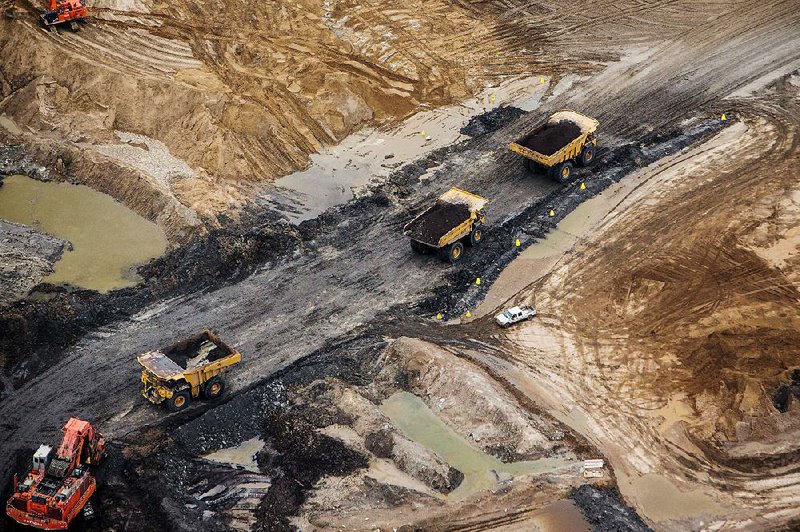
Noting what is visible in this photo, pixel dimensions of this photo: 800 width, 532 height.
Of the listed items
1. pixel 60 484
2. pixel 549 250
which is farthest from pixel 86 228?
pixel 549 250

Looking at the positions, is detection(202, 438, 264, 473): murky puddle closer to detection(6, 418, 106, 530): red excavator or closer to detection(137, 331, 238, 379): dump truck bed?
detection(137, 331, 238, 379): dump truck bed

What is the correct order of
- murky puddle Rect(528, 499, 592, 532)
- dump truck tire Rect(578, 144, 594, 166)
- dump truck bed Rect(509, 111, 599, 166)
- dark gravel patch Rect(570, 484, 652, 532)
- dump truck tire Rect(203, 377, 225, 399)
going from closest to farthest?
dark gravel patch Rect(570, 484, 652, 532)
murky puddle Rect(528, 499, 592, 532)
dump truck tire Rect(203, 377, 225, 399)
dump truck bed Rect(509, 111, 599, 166)
dump truck tire Rect(578, 144, 594, 166)

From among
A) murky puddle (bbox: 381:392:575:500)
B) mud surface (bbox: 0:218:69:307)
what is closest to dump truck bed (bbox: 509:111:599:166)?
murky puddle (bbox: 381:392:575:500)

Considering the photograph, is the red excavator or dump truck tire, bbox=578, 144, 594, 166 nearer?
the red excavator

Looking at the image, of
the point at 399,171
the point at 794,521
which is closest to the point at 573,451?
the point at 794,521

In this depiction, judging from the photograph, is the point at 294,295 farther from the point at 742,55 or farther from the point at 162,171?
the point at 742,55

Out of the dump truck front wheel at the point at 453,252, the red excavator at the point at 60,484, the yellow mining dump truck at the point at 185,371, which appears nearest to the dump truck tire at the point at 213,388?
the yellow mining dump truck at the point at 185,371

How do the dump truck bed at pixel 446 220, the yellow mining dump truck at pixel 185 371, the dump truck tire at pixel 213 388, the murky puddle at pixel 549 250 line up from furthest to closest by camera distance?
the dump truck bed at pixel 446 220, the murky puddle at pixel 549 250, the dump truck tire at pixel 213 388, the yellow mining dump truck at pixel 185 371

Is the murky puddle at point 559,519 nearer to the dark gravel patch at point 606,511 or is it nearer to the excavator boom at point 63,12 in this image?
the dark gravel patch at point 606,511
